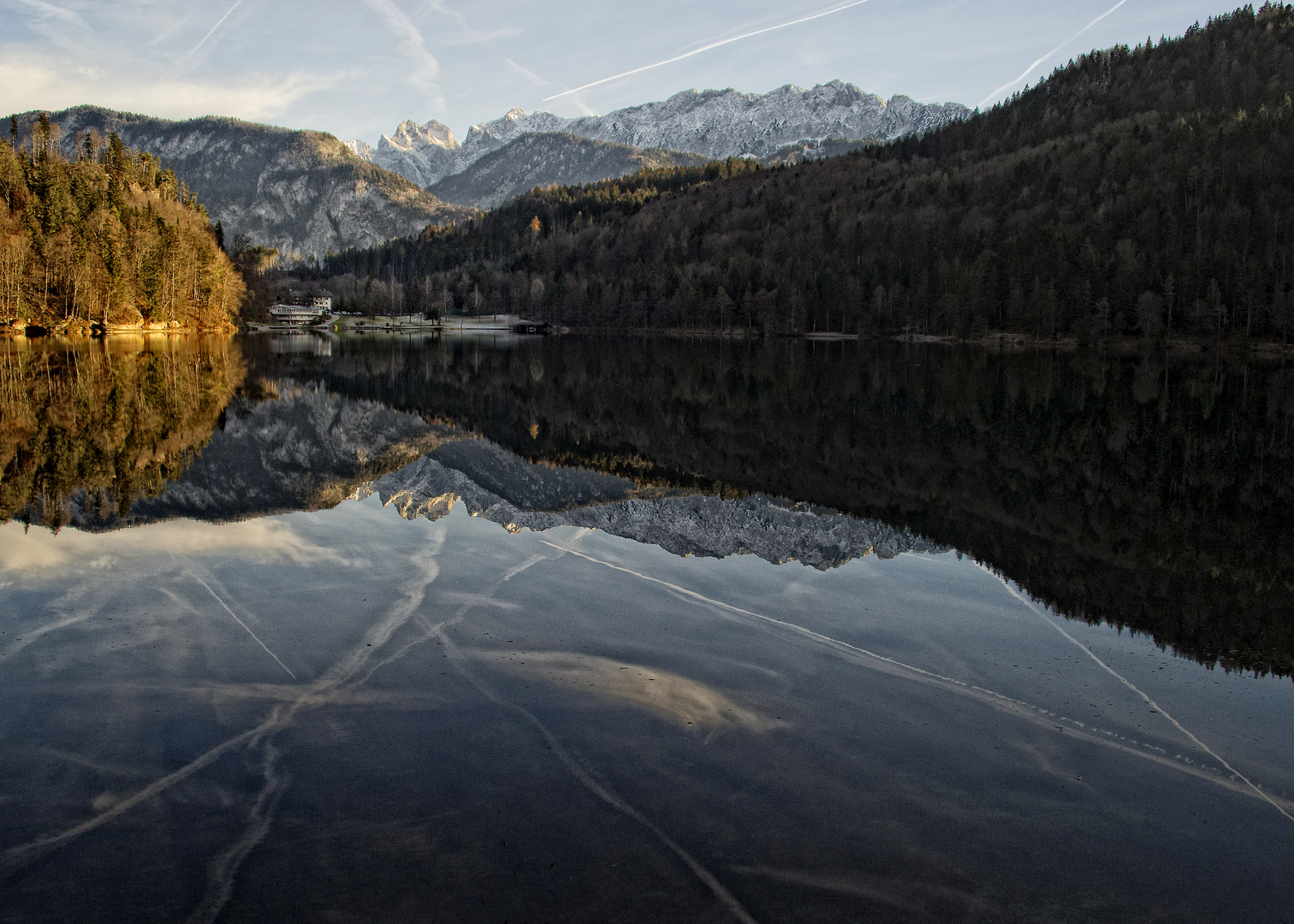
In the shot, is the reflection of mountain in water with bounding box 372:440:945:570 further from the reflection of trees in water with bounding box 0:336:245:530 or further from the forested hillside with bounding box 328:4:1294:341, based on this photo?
the forested hillside with bounding box 328:4:1294:341

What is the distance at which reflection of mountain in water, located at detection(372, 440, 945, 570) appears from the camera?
12562 mm

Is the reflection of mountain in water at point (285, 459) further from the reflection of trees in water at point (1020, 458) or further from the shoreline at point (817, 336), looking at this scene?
the shoreline at point (817, 336)

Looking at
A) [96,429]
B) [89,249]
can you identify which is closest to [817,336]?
[89,249]

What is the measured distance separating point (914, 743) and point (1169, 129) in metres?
167

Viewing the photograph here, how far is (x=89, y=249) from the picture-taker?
75.2 metres

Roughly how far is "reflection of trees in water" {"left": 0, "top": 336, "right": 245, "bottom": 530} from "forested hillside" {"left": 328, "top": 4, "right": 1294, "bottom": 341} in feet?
337

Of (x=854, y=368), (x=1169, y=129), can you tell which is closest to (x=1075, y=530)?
(x=854, y=368)

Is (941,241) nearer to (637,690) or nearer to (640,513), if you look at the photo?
(640,513)

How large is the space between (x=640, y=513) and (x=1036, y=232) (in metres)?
129

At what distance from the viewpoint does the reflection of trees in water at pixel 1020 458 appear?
10.7 m

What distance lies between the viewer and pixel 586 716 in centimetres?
666

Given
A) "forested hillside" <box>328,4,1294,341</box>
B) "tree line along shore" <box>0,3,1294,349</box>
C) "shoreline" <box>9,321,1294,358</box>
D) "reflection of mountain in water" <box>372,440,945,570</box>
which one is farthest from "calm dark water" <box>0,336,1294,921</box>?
"forested hillside" <box>328,4,1294,341</box>

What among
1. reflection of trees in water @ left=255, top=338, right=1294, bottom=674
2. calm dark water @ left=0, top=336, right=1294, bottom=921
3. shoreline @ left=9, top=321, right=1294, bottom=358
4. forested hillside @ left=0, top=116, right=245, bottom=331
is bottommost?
calm dark water @ left=0, top=336, right=1294, bottom=921

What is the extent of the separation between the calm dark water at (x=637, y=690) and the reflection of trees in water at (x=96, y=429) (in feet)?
0.55
